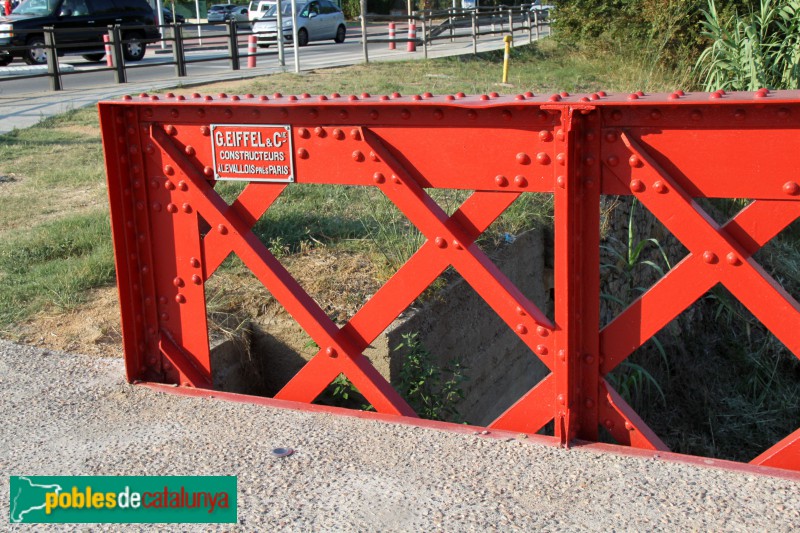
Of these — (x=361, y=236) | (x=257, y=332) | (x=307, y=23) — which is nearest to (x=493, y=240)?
(x=361, y=236)

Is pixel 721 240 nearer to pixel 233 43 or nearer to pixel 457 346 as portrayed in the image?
pixel 457 346

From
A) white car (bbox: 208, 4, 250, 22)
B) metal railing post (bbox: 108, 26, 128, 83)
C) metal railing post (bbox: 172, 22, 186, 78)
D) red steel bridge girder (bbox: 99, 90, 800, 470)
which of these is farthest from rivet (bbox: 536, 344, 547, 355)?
white car (bbox: 208, 4, 250, 22)

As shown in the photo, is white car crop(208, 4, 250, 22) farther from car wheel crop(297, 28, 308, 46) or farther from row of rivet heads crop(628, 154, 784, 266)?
row of rivet heads crop(628, 154, 784, 266)

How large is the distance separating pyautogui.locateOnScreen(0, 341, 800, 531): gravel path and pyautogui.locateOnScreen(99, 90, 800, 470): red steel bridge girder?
216 millimetres

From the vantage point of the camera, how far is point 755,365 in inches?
288

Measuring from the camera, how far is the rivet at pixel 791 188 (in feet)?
8.43

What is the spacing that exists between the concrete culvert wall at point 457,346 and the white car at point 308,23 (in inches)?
940

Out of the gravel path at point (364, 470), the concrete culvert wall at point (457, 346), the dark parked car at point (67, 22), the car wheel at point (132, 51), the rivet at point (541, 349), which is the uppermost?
the dark parked car at point (67, 22)

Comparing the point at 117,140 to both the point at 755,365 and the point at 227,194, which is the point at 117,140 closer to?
the point at 227,194

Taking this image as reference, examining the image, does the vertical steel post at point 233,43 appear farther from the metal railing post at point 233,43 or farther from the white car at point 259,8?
the white car at point 259,8

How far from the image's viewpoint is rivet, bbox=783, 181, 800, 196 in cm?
257

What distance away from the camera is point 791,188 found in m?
2.57

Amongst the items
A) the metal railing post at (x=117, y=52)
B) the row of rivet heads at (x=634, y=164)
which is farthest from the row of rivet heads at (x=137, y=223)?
the metal railing post at (x=117, y=52)

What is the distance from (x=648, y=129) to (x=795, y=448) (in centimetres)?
111
